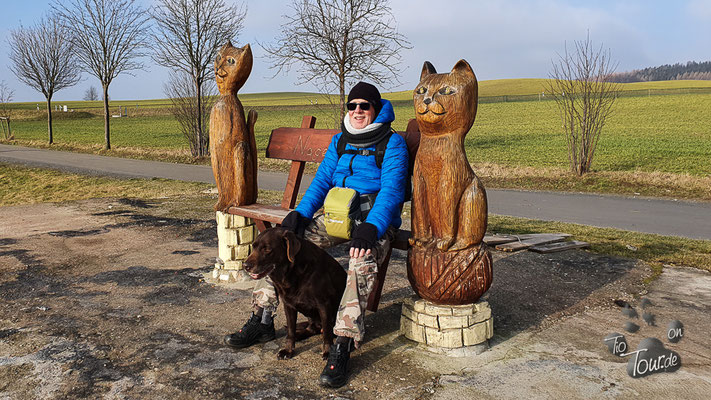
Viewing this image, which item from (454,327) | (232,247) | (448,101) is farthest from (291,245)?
(232,247)

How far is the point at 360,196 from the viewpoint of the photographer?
397 cm

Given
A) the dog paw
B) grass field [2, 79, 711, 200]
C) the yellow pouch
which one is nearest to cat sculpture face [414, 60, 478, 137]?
the yellow pouch

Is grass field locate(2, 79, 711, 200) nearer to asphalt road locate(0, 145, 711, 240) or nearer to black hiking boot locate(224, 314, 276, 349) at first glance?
asphalt road locate(0, 145, 711, 240)

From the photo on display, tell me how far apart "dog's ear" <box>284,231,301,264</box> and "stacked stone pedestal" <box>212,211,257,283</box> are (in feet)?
6.79

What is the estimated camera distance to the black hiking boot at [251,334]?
12.3ft

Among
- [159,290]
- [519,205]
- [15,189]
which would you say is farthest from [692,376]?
[15,189]

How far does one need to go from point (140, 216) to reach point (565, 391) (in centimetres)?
709

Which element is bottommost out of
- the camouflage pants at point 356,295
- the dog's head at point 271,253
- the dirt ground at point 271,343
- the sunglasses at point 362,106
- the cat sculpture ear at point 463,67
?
the dirt ground at point 271,343

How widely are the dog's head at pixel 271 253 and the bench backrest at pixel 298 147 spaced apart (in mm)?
1823

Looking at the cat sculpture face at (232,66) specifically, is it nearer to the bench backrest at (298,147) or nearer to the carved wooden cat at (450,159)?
the bench backrest at (298,147)

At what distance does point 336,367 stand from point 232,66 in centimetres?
317

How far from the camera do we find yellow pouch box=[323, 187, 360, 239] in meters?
3.80

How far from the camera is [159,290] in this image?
5031mm

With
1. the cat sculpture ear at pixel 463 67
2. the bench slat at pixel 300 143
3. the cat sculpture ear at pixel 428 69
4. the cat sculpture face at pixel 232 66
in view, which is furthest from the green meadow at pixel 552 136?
the cat sculpture ear at pixel 463 67
